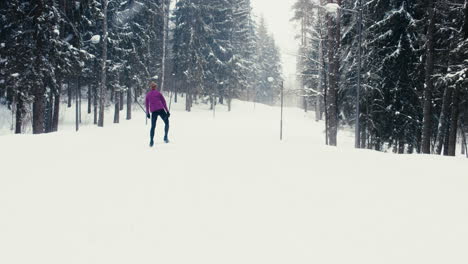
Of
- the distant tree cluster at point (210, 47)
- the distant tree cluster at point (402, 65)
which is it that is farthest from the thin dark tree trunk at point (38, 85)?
the distant tree cluster at point (210, 47)

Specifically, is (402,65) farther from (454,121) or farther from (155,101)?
(155,101)

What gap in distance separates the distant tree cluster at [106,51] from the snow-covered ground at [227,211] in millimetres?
10427

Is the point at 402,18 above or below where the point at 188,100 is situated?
above

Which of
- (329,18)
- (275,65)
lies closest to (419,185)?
(329,18)

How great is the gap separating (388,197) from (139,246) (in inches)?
146

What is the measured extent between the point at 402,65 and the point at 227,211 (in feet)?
51.4

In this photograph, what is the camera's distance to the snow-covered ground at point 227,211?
3.21 meters

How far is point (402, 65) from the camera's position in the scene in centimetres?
1678

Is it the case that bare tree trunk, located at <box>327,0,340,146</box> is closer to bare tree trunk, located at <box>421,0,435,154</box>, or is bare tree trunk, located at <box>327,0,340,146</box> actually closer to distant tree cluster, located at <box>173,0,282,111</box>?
bare tree trunk, located at <box>421,0,435,154</box>

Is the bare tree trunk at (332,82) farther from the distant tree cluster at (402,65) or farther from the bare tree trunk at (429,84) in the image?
the bare tree trunk at (429,84)

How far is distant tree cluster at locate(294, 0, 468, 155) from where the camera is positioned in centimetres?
1477

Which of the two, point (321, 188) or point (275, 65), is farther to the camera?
point (275, 65)

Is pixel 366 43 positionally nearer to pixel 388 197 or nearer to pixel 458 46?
pixel 458 46

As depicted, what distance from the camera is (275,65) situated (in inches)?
2677
